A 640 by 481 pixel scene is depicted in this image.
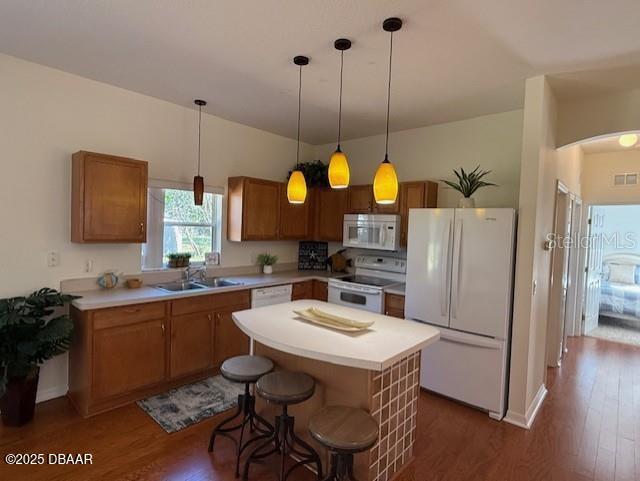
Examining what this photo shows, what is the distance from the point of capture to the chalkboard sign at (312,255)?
16.5 feet

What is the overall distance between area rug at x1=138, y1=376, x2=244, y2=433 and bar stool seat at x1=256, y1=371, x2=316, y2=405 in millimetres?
1037

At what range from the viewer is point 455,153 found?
3924 millimetres

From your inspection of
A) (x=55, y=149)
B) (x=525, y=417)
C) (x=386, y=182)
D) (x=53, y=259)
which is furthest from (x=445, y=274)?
(x=55, y=149)

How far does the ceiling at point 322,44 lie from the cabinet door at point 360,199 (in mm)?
1234

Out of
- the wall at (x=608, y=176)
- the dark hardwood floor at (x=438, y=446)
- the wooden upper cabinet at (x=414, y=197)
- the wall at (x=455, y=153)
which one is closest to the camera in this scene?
the dark hardwood floor at (x=438, y=446)

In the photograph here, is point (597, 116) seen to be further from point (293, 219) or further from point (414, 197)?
point (293, 219)

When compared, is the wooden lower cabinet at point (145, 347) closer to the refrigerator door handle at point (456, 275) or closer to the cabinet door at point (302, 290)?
the cabinet door at point (302, 290)

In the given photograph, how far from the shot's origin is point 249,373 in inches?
86.1

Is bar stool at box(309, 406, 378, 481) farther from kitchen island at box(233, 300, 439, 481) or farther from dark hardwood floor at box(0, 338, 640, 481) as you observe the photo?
dark hardwood floor at box(0, 338, 640, 481)

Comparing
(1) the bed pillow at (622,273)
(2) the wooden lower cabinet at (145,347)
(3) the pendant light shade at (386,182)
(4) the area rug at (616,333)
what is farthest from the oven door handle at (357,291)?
(1) the bed pillow at (622,273)

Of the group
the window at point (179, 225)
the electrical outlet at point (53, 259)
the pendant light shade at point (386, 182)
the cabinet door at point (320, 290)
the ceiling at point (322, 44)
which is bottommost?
the cabinet door at point (320, 290)

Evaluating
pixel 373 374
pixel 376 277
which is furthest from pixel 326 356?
pixel 376 277

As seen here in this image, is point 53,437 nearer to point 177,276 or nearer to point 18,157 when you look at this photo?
→ point 177,276

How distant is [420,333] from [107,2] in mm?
2623
